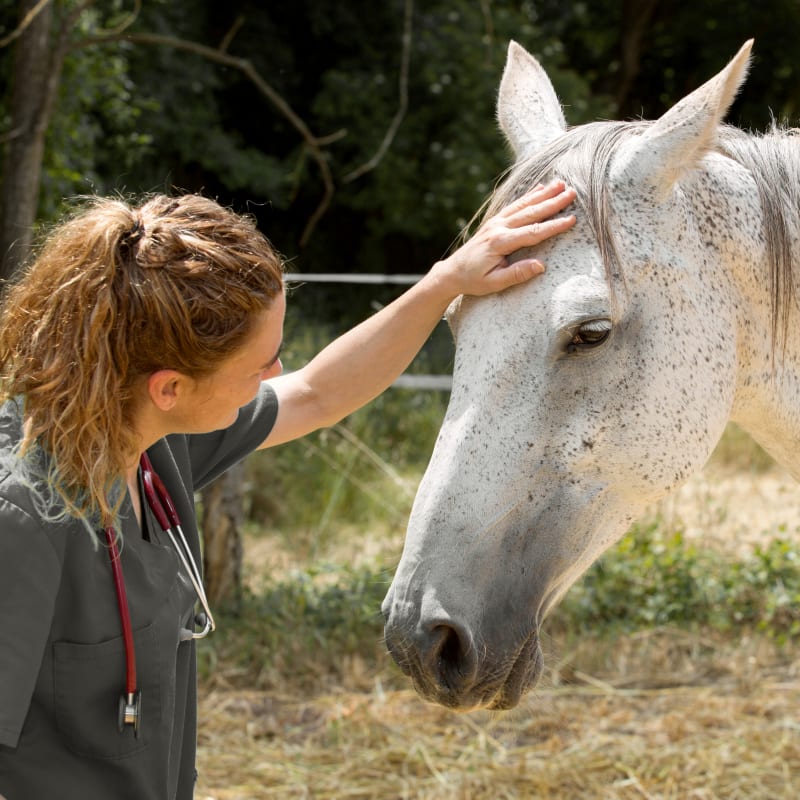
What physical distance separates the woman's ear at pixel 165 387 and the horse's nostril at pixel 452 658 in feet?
1.75

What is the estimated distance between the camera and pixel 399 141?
10.8m

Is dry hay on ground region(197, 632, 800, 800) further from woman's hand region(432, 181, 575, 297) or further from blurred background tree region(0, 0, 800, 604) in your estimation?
blurred background tree region(0, 0, 800, 604)

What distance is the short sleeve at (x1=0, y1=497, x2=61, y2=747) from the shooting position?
1.30m

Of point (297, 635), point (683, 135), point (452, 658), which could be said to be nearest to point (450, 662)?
point (452, 658)

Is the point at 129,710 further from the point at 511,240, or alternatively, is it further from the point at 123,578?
the point at 511,240

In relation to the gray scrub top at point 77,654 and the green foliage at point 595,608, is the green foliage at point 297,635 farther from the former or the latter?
the gray scrub top at point 77,654

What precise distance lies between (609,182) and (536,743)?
2291 millimetres

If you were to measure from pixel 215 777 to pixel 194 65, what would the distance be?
329 inches

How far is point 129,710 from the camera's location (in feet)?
4.66

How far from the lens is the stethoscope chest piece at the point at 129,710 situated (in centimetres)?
142

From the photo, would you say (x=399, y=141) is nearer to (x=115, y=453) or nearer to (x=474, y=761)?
(x=474, y=761)

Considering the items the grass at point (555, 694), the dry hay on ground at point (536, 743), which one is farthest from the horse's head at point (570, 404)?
the dry hay on ground at point (536, 743)

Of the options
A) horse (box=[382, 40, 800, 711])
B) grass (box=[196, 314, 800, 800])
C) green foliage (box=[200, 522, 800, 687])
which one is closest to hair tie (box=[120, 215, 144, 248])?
horse (box=[382, 40, 800, 711])

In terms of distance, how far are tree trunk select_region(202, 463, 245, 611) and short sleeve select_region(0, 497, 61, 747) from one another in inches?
118
